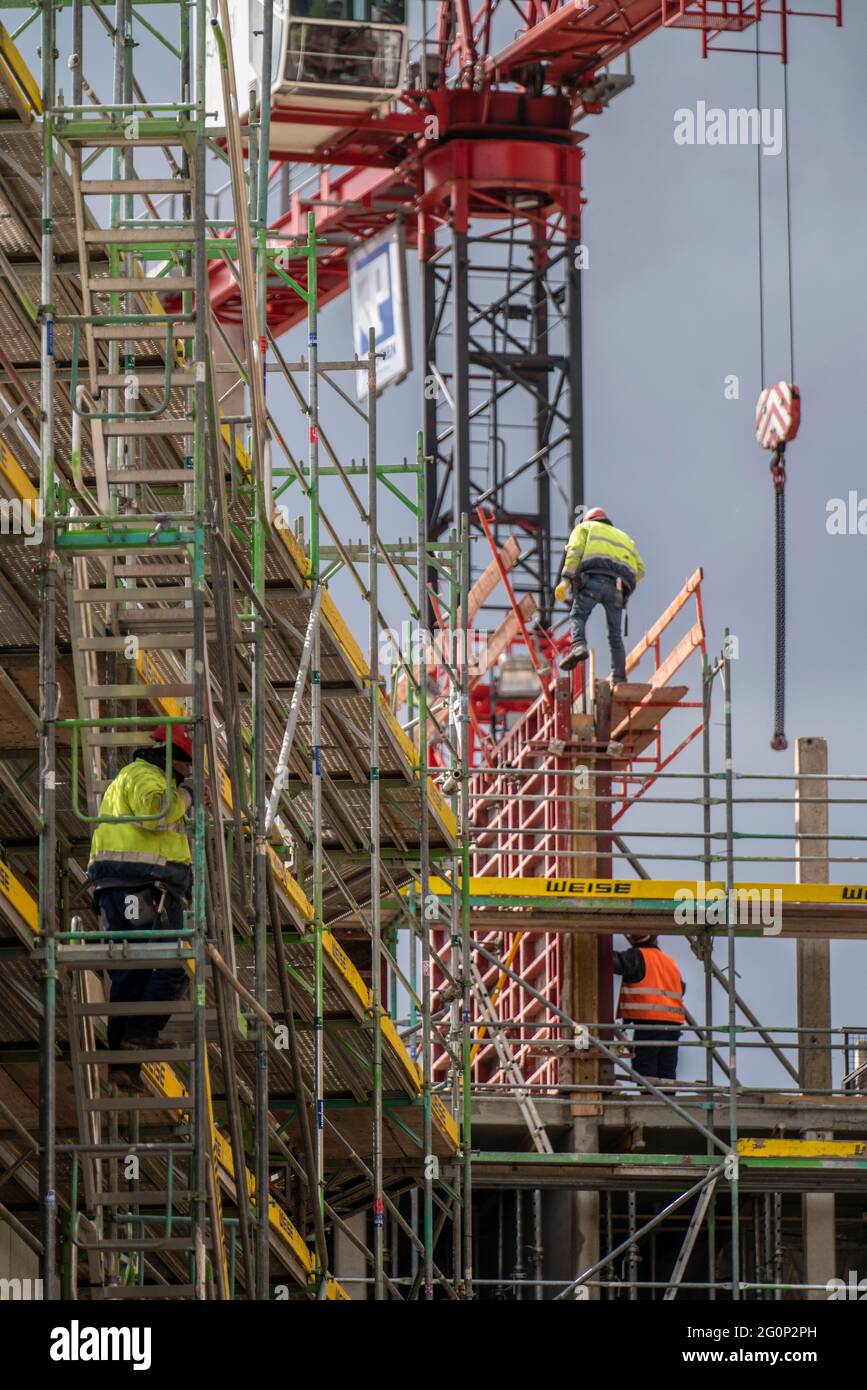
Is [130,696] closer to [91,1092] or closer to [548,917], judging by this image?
[91,1092]

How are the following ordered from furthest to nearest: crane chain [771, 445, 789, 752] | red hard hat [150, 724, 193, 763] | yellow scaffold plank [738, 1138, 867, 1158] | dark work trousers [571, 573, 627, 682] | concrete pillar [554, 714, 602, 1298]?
crane chain [771, 445, 789, 752], dark work trousers [571, 573, 627, 682], concrete pillar [554, 714, 602, 1298], yellow scaffold plank [738, 1138, 867, 1158], red hard hat [150, 724, 193, 763]

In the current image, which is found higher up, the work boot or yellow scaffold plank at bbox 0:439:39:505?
the work boot

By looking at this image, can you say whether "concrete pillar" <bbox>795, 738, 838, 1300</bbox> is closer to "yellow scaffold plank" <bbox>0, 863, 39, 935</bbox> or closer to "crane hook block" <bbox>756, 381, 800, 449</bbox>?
"crane hook block" <bbox>756, 381, 800, 449</bbox>

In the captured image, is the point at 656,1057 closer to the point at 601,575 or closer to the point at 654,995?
the point at 654,995

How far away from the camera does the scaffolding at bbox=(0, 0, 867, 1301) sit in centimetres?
1792

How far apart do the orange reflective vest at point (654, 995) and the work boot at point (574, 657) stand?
2508 mm

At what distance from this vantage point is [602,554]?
99.6 feet

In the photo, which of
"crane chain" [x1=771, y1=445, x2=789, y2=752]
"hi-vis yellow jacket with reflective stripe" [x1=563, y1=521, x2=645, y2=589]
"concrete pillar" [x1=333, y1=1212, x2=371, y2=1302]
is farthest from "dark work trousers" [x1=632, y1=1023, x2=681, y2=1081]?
"crane chain" [x1=771, y1=445, x2=789, y2=752]

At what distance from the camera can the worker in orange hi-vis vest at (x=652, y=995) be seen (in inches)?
1128

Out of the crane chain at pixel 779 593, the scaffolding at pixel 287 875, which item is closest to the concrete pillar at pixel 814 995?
the scaffolding at pixel 287 875

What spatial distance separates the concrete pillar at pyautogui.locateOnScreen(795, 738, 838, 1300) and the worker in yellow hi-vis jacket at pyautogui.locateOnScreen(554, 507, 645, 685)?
78.7 inches

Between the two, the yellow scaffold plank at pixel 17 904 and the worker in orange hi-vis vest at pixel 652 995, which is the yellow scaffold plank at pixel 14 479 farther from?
the worker in orange hi-vis vest at pixel 652 995

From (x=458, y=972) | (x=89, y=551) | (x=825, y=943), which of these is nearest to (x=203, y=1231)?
(x=89, y=551)

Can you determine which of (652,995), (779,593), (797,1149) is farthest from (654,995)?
(779,593)
